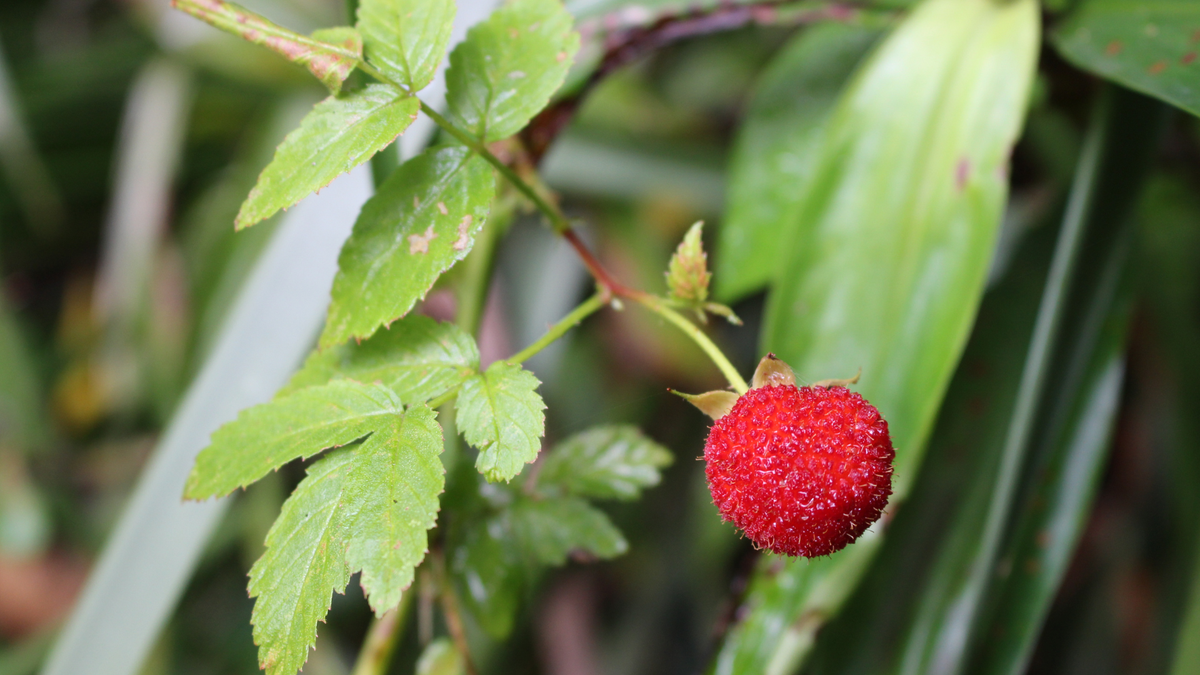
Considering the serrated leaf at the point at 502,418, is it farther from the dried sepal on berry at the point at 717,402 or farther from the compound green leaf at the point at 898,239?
the compound green leaf at the point at 898,239

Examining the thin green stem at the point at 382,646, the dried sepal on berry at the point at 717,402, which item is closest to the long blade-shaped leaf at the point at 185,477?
the thin green stem at the point at 382,646

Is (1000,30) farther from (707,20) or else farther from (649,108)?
(649,108)

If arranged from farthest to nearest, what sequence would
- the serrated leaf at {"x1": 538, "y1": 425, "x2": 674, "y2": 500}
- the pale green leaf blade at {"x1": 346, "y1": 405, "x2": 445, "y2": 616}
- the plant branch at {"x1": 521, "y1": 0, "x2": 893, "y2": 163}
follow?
the plant branch at {"x1": 521, "y1": 0, "x2": 893, "y2": 163} < the serrated leaf at {"x1": 538, "y1": 425, "x2": 674, "y2": 500} < the pale green leaf blade at {"x1": 346, "y1": 405, "x2": 445, "y2": 616}

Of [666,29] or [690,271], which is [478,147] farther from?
[666,29]

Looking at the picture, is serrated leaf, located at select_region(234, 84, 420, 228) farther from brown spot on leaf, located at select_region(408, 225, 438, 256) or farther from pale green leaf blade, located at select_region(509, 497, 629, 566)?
pale green leaf blade, located at select_region(509, 497, 629, 566)

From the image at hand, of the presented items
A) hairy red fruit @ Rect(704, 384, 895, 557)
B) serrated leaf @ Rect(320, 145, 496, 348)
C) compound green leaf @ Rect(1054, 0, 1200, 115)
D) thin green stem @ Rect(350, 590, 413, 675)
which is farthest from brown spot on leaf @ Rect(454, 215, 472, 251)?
compound green leaf @ Rect(1054, 0, 1200, 115)

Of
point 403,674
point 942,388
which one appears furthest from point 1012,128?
point 403,674
